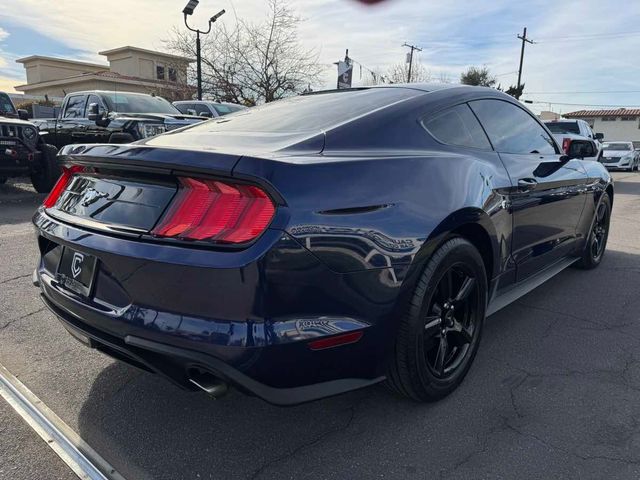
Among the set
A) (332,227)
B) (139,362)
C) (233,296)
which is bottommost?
(139,362)

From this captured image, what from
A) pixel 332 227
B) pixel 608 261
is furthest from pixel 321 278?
pixel 608 261

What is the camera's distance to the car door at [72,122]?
33.8 ft

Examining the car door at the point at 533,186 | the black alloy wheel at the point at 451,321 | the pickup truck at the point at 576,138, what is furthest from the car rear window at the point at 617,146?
the black alloy wheel at the point at 451,321

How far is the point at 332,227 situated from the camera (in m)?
1.86

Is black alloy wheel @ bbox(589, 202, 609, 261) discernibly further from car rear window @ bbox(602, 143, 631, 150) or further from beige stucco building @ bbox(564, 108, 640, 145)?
beige stucco building @ bbox(564, 108, 640, 145)

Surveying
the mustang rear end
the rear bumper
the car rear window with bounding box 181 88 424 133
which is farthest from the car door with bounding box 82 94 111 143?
the rear bumper

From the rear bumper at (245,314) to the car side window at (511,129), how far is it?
1558mm

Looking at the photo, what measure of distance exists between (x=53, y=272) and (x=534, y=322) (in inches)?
119

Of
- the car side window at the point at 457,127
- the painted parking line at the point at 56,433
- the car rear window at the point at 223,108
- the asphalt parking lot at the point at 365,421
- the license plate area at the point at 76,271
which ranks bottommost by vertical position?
the painted parking line at the point at 56,433

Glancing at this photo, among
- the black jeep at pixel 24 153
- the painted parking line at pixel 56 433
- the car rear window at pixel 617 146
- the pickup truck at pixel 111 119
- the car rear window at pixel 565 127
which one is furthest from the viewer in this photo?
the car rear window at pixel 617 146

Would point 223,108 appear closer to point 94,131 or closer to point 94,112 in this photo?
point 94,131

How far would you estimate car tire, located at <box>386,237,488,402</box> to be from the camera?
220cm

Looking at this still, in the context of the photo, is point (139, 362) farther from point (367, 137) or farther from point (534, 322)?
point (534, 322)

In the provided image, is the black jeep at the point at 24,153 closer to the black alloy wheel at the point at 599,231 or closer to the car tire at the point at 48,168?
the car tire at the point at 48,168
